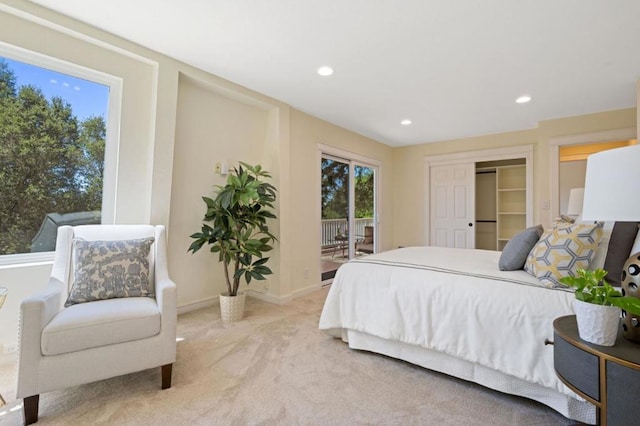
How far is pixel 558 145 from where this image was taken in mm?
4121

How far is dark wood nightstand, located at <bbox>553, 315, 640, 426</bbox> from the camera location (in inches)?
34.6

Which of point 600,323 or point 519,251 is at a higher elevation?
point 519,251

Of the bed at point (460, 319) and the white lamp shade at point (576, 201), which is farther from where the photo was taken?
the white lamp shade at point (576, 201)

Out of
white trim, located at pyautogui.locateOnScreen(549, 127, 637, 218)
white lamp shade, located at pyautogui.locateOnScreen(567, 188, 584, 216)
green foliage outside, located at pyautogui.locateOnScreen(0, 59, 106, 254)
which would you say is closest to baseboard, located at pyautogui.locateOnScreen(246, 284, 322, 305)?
green foliage outside, located at pyautogui.locateOnScreen(0, 59, 106, 254)

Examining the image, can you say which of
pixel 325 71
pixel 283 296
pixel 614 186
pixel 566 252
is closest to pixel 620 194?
pixel 614 186

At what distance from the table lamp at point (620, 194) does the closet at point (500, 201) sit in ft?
16.3

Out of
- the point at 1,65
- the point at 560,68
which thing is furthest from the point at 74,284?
the point at 560,68

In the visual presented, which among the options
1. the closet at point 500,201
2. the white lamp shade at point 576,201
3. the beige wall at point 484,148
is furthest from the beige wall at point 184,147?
the closet at point 500,201

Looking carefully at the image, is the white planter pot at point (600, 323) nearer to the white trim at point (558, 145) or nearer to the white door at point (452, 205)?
the white trim at point (558, 145)

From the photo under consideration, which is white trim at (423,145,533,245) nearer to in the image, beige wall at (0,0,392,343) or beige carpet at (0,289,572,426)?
beige wall at (0,0,392,343)

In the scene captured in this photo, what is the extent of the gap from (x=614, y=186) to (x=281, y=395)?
183 centimetres

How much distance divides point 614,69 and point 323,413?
150 inches

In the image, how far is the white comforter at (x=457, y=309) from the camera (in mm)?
1583

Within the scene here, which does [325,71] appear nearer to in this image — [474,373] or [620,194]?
[620,194]
